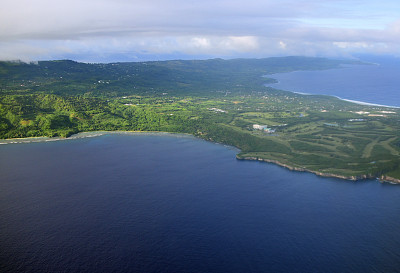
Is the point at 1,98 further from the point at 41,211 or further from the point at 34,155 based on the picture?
the point at 41,211

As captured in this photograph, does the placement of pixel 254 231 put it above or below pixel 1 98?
below

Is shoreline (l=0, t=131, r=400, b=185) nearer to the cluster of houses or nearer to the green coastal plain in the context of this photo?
the green coastal plain

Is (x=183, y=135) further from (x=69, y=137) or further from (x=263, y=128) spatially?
(x=69, y=137)

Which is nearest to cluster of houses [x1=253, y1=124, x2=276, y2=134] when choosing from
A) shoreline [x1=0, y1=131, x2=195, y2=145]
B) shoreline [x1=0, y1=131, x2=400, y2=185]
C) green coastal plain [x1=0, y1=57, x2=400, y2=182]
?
green coastal plain [x1=0, y1=57, x2=400, y2=182]

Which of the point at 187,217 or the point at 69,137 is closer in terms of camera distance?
the point at 187,217

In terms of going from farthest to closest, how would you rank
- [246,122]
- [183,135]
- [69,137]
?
1. [246,122]
2. [183,135]
3. [69,137]

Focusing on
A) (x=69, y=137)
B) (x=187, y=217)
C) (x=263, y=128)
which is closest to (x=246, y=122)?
(x=263, y=128)

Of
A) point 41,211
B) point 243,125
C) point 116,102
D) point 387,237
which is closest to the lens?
point 387,237

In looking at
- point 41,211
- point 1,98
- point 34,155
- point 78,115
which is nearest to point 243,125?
point 78,115
